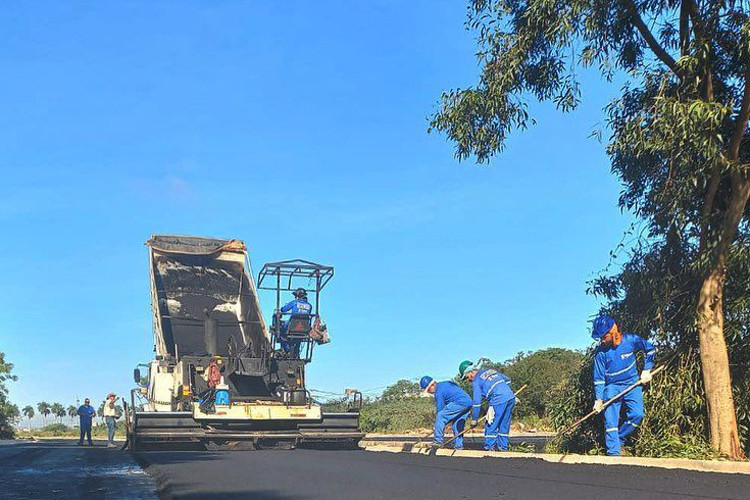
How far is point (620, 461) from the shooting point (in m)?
7.12

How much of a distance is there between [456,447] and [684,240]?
4148 millimetres

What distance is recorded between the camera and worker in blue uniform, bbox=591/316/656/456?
812 cm

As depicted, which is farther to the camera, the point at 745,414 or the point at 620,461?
the point at 745,414

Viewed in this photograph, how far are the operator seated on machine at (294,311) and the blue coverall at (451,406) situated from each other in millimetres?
3675

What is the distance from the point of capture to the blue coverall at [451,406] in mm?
11242

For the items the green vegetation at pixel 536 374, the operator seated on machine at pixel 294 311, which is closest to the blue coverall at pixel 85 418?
the operator seated on machine at pixel 294 311

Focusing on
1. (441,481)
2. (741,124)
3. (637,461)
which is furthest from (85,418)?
(741,124)

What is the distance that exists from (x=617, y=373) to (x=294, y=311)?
7199mm

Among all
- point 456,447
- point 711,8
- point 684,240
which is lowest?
point 456,447

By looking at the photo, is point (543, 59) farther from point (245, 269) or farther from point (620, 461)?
point (245, 269)

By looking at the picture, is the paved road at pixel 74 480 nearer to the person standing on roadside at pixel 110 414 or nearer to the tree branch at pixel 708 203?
the tree branch at pixel 708 203

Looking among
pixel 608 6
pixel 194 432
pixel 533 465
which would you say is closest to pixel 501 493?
pixel 533 465

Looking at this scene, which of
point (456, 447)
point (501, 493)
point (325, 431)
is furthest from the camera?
point (325, 431)

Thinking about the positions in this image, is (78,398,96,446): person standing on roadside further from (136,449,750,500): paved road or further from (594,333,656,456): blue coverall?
(594,333,656,456): blue coverall
